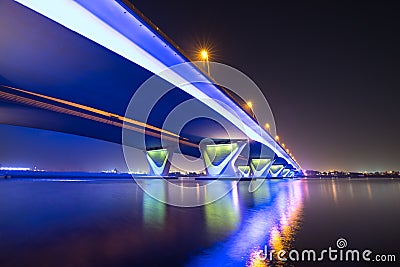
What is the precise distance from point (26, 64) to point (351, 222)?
19.1m

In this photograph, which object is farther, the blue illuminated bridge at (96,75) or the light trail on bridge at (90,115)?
the light trail on bridge at (90,115)

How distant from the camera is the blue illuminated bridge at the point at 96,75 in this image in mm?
10164

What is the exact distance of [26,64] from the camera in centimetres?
1608

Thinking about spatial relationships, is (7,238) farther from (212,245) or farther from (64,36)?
(64,36)

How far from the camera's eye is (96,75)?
55.2ft

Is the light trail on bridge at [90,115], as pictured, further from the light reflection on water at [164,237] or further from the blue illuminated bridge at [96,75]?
the light reflection on water at [164,237]

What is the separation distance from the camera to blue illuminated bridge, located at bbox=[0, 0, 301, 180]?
400 inches

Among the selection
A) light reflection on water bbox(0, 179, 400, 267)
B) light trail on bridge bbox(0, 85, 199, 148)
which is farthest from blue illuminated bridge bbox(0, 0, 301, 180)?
light reflection on water bbox(0, 179, 400, 267)

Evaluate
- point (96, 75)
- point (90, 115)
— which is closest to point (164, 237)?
point (96, 75)

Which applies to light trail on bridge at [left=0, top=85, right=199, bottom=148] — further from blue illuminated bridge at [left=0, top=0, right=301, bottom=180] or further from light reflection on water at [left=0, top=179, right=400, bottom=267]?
light reflection on water at [left=0, top=179, right=400, bottom=267]

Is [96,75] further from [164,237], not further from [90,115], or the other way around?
[90,115]

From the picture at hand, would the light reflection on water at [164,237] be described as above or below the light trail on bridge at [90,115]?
below

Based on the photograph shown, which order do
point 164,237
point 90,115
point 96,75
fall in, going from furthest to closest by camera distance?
point 90,115 → point 96,75 → point 164,237

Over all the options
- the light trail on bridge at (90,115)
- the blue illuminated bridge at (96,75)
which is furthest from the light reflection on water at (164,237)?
the light trail on bridge at (90,115)
